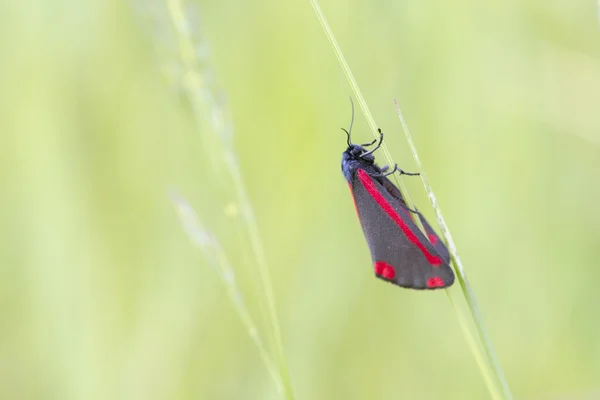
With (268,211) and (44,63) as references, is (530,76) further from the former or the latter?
(44,63)

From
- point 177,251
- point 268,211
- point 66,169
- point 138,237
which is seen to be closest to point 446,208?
point 268,211

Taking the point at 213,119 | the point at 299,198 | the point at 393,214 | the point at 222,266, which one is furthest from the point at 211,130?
the point at 299,198

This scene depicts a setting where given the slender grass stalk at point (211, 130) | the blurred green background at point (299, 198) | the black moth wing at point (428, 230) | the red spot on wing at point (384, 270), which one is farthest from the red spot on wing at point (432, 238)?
the blurred green background at point (299, 198)

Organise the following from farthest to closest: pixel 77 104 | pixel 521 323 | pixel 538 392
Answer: pixel 77 104, pixel 521 323, pixel 538 392

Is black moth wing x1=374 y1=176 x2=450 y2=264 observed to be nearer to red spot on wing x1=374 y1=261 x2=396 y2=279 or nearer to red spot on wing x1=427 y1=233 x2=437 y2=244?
red spot on wing x1=427 y1=233 x2=437 y2=244

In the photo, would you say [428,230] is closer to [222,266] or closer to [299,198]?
[222,266]

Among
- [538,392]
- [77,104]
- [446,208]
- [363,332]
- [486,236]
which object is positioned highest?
[77,104]

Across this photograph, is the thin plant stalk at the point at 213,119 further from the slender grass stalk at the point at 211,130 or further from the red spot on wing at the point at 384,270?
the red spot on wing at the point at 384,270
